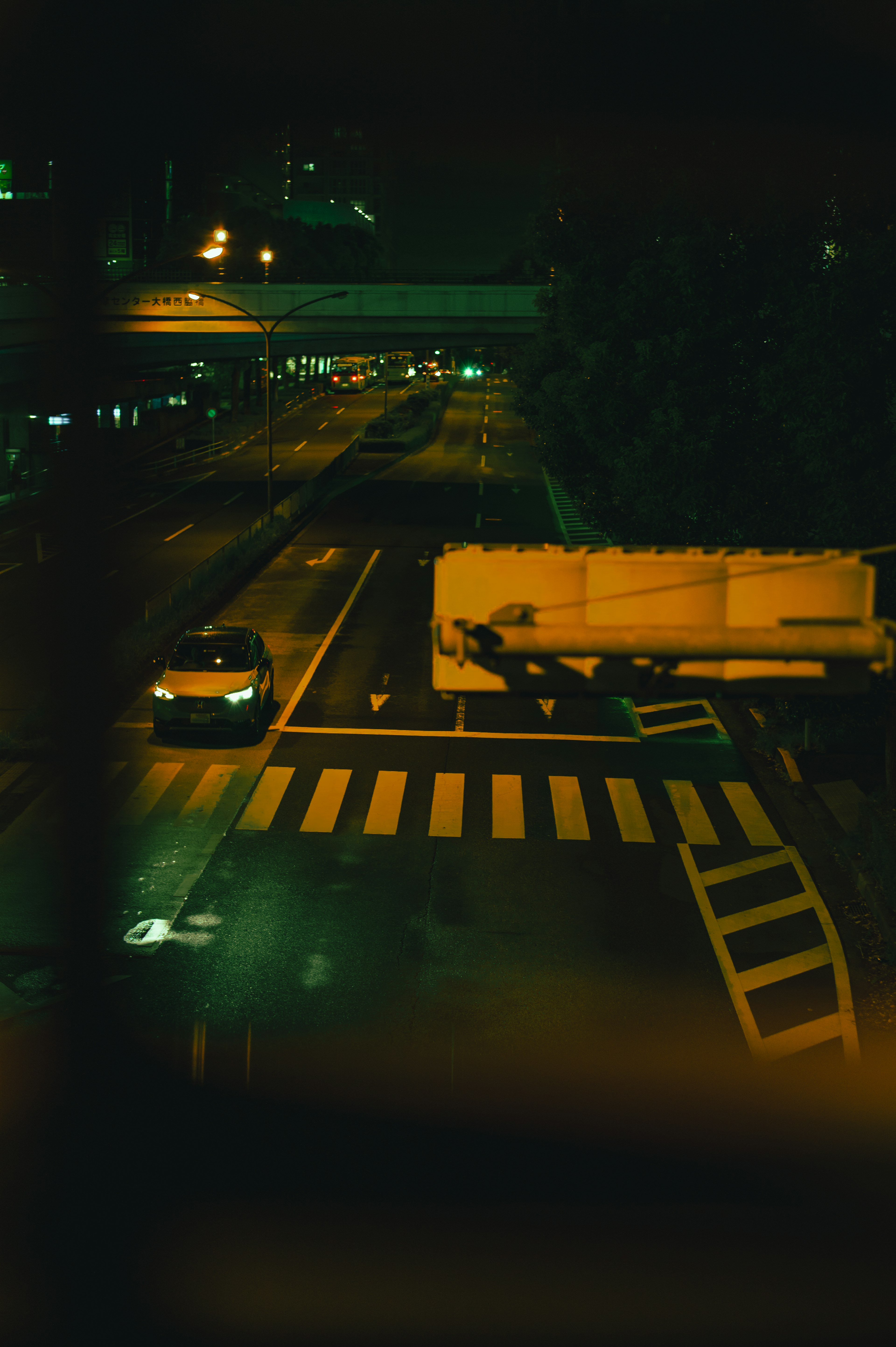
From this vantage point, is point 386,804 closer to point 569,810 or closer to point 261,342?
point 569,810

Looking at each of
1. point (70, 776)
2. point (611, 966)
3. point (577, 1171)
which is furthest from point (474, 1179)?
point (70, 776)

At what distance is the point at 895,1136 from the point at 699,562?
633cm

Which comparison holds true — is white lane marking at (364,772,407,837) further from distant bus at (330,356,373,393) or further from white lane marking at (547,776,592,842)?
distant bus at (330,356,373,393)

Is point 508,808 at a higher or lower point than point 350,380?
lower

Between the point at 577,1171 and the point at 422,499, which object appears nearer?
the point at 577,1171

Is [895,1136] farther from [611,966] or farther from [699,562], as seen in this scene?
[699,562]

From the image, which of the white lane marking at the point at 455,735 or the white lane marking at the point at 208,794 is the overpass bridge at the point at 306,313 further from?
the white lane marking at the point at 208,794

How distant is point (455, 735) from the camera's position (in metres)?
23.5

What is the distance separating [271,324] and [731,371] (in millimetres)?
38446

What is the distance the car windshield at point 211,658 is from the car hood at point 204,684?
0.19 m

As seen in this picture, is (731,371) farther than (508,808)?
Yes

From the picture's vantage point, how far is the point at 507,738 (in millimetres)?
23500

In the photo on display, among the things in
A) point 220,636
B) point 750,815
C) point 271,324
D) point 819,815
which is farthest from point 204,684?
point 271,324

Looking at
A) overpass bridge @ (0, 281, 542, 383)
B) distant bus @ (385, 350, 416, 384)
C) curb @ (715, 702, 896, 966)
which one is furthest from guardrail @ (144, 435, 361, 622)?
distant bus @ (385, 350, 416, 384)
